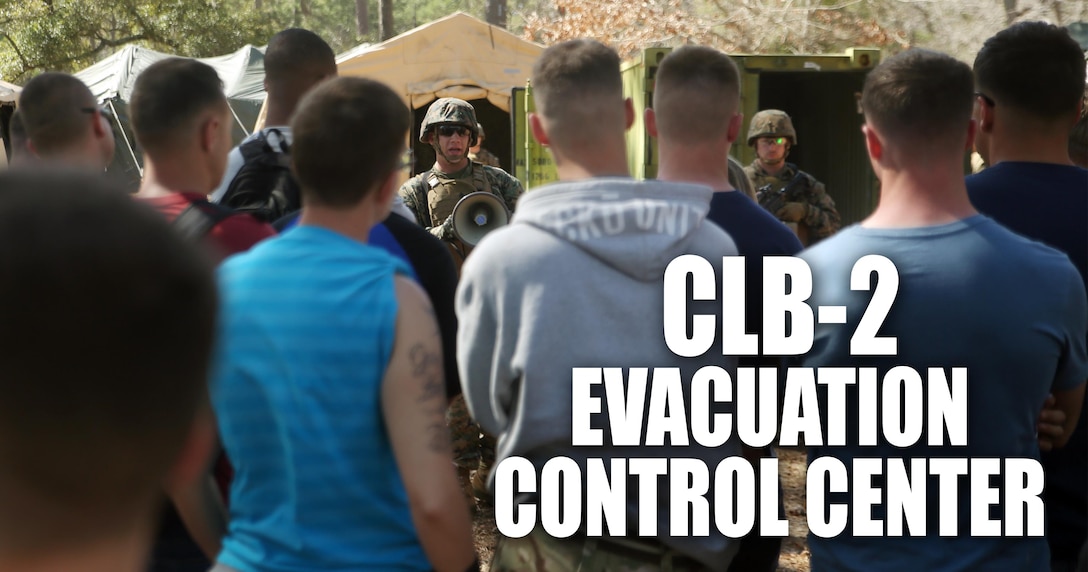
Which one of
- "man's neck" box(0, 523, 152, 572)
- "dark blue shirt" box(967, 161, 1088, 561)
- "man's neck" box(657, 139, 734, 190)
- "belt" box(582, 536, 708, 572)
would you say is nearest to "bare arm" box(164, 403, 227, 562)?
"belt" box(582, 536, 708, 572)

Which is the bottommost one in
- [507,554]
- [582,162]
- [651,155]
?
[651,155]

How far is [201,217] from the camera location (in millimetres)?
2713

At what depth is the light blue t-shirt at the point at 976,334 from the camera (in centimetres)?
249

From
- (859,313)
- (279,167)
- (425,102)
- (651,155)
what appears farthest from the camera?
(425,102)

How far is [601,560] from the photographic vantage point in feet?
8.60

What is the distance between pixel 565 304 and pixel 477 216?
348cm

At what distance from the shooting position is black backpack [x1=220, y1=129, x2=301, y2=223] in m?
3.55

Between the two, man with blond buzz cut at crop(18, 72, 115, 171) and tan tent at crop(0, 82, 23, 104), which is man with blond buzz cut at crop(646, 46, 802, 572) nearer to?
man with blond buzz cut at crop(18, 72, 115, 171)

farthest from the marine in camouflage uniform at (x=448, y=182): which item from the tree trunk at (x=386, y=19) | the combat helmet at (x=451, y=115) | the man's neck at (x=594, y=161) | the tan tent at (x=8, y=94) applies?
the tree trunk at (x=386, y=19)

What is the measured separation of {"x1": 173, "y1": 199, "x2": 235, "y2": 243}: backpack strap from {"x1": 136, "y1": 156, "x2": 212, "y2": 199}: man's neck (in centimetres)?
19

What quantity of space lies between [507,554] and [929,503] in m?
0.99

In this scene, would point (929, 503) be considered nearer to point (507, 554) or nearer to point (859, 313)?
point (859, 313)

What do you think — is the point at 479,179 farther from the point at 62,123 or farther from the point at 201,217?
the point at 201,217

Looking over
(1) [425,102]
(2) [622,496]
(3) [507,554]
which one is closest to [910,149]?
(2) [622,496]
